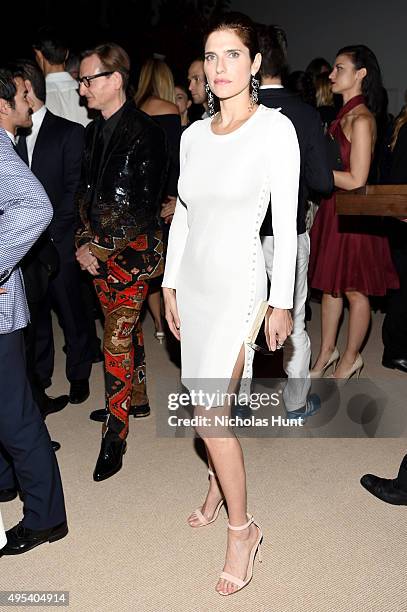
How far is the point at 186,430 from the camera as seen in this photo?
127 inches

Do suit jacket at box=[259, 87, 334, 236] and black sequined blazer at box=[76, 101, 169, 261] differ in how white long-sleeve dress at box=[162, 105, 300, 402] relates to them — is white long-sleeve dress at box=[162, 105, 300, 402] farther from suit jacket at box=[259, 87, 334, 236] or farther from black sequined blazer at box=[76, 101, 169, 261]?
suit jacket at box=[259, 87, 334, 236]

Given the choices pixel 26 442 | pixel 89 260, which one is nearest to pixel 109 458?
pixel 26 442

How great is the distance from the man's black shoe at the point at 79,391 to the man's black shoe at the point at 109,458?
2.35 ft

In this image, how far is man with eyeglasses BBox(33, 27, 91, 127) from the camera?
13.0ft

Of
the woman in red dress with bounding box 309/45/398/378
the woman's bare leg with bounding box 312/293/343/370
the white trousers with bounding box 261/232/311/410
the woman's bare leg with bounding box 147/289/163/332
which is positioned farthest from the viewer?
the woman's bare leg with bounding box 147/289/163/332

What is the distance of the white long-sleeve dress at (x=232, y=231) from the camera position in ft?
6.25

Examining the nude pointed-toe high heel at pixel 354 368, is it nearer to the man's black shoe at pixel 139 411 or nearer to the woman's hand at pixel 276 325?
the man's black shoe at pixel 139 411

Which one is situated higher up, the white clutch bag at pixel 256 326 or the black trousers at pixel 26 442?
the white clutch bag at pixel 256 326

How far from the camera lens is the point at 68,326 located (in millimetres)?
3584

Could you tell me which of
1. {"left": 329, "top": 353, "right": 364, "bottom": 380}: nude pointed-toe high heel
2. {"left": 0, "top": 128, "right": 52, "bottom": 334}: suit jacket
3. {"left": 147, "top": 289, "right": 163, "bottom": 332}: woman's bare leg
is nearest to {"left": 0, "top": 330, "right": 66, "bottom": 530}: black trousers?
{"left": 0, "top": 128, "right": 52, "bottom": 334}: suit jacket

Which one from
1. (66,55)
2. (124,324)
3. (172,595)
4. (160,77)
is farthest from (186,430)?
(66,55)

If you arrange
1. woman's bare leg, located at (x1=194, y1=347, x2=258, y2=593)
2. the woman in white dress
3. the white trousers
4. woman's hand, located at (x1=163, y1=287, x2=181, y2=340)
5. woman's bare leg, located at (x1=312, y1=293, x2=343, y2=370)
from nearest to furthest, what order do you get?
the woman in white dress → woman's bare leg, located at (x1=194, y1=347, x2=258, y2=593) → woman's hand, located at (x1=163, y1=287, x2=181, y2=340) → the white trousers → woman's bare leg, located at (x1=312, y1=293, x2=343, y2=370)

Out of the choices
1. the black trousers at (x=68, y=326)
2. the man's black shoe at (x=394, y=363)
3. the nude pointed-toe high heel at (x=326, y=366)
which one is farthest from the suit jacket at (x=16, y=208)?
the man's black shoe at (x=394, y=363)

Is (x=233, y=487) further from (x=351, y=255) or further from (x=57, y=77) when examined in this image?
(x=57, y=77)
